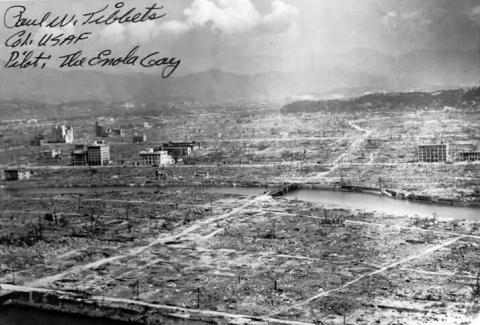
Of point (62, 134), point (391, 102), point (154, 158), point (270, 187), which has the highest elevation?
point (391, 102)

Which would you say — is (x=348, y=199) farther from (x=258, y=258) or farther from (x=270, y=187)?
(x=258, y=258)

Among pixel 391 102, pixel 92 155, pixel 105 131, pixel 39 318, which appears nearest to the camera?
pixel 39 318

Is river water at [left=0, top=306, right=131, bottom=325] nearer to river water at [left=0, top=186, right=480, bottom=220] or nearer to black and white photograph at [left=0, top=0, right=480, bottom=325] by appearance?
black and white photograph at [left=0, top=0, right=480, bottom=325]

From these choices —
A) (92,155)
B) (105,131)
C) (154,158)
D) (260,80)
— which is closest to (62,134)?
(105,131)

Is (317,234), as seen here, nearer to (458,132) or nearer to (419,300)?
(419,300)
